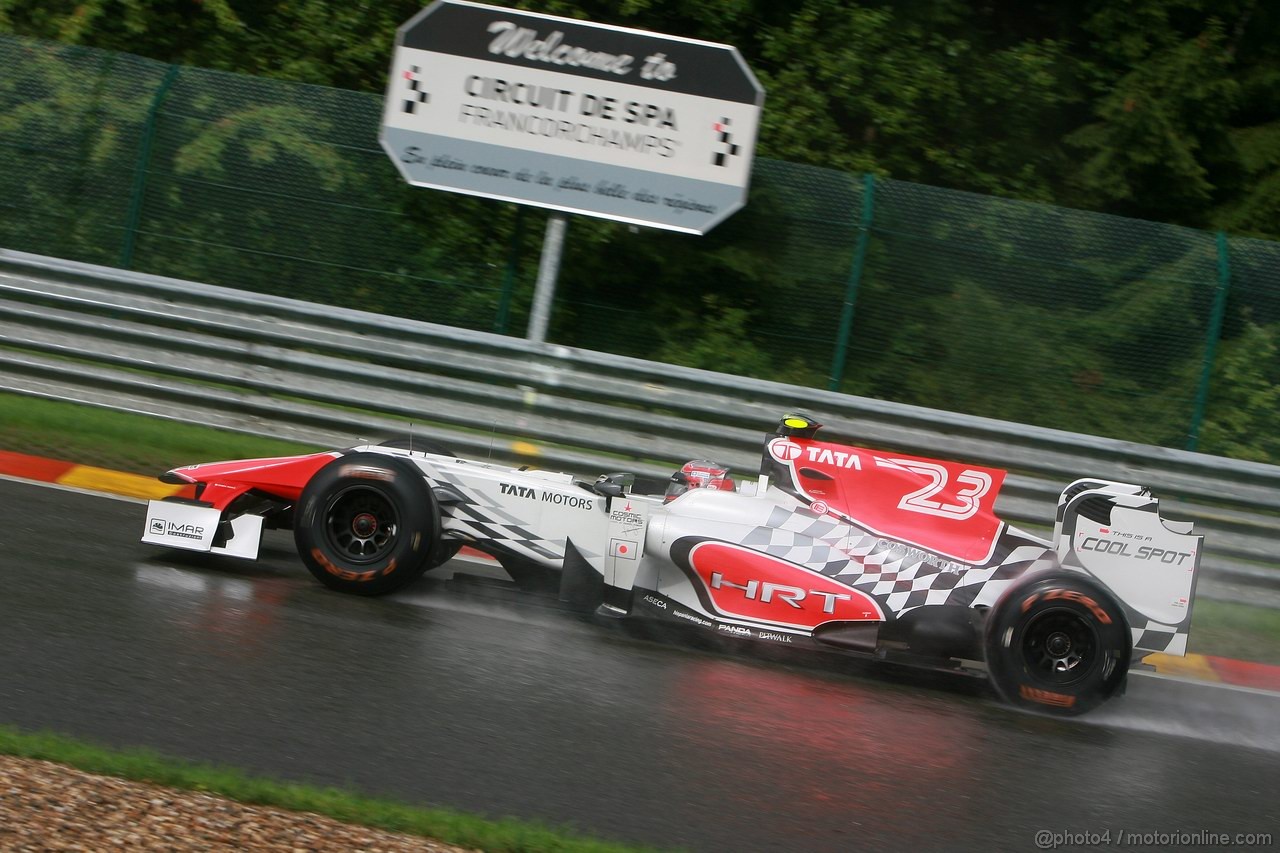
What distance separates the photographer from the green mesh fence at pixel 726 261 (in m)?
9.28

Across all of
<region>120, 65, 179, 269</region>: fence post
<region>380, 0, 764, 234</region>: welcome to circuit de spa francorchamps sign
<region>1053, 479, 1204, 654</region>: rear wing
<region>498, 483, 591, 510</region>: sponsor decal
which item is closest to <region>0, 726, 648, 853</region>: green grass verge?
<region>498, 483, 591, 510</region>: sponsor decal

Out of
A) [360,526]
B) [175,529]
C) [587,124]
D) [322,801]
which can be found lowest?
[322,801]

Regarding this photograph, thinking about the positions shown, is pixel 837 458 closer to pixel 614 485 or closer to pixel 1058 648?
pixel 614 485

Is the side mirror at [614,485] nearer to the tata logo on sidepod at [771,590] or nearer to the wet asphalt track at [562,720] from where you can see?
the tata logo on sidepod at [771,590]

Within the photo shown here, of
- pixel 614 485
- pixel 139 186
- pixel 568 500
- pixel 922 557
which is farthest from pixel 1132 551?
pixel 139 186

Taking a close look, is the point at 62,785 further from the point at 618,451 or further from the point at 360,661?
the point at 618,451

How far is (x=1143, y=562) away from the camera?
618cm

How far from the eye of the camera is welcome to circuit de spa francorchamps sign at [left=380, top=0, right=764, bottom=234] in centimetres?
930

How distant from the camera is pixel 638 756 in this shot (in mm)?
4703

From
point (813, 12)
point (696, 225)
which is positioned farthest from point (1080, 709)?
point (813, 12)

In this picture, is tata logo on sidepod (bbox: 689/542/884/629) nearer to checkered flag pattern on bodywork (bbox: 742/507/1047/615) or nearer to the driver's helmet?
checkered flag pattern on bodywork (bbox: 742/507/1047/615)

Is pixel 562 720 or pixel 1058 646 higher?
pixel 1058 646

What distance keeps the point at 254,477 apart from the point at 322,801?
9.65 ft

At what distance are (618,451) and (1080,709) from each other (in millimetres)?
3573
